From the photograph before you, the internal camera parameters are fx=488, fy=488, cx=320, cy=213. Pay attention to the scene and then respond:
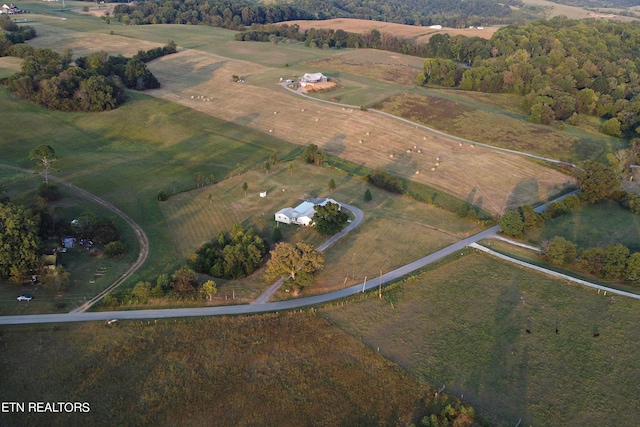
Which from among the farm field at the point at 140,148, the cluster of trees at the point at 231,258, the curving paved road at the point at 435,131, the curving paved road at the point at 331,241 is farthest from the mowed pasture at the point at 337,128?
the cluster of trees at the point at 231,258

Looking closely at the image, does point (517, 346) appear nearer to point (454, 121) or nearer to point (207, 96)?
point (454, 121)

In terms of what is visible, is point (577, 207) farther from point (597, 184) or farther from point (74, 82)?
point (74, 82)

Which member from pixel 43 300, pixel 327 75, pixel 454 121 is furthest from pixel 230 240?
pixel 327 75

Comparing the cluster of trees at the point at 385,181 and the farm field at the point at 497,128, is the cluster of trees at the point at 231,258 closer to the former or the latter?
the cluster of trees at the point at 385,181

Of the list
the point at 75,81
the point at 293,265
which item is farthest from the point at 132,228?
the point at 75,81

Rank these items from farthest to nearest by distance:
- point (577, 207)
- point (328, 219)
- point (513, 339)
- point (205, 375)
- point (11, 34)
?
point (11, 34), point (577, 207), point (328, 219), point (513, 339), point (205, 375)

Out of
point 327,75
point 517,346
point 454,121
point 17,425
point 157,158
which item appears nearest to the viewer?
point 17,425
